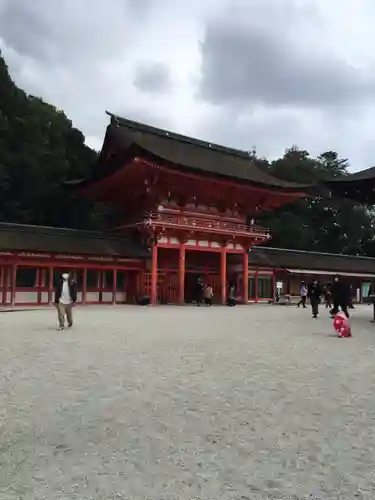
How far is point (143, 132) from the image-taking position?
32.9m

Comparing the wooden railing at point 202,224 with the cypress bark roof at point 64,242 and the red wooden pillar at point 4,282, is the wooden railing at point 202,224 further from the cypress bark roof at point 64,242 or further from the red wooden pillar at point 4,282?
the red wooden pillar at point 4,282

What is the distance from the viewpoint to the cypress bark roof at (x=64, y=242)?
75.9 ft

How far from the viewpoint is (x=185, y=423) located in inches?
178

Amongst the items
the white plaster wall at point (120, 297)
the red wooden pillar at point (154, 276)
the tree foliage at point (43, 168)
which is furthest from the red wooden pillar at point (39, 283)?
the tree foliage at point (43, 168)

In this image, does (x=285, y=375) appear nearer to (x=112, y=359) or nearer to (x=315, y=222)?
(x=112, y=359)

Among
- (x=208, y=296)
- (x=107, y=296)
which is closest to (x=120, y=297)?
(x=107, y=296)

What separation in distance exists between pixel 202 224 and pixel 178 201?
2.15 meters

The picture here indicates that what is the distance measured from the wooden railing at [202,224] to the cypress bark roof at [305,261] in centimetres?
259

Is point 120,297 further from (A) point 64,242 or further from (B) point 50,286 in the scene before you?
(A) point 64,242

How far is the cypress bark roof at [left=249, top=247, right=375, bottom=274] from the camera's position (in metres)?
33.8

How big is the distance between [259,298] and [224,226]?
6575 millimetres

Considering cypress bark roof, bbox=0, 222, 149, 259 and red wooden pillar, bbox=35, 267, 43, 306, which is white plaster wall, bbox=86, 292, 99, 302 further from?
red wooden pillar, bbox=35, 267, 43, 306

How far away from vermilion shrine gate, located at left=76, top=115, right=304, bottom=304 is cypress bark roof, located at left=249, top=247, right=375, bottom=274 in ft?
7.39

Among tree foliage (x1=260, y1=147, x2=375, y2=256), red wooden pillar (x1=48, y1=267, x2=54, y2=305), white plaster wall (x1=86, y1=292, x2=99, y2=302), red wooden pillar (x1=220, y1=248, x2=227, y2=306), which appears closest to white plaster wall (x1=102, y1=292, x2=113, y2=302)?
white plaster wall (x1=86, y1=292, x2=99, y2=302)
